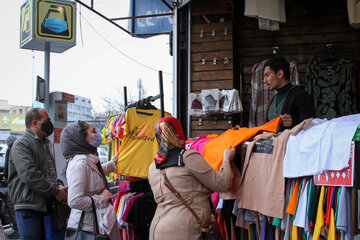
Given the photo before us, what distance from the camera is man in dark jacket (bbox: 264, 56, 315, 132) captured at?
13.1ft

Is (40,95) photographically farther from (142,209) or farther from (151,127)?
(142,209)

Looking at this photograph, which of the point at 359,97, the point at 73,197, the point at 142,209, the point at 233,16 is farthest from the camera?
the point at 233,16

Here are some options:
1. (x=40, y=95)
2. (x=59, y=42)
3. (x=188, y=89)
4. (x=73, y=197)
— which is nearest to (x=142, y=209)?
(x=73, y=197)

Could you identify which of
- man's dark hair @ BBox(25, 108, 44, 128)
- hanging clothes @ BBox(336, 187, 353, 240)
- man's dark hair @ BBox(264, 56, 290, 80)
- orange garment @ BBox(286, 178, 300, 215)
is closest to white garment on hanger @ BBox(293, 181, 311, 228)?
orange garment @ BBox(286, 178, 300, 215)

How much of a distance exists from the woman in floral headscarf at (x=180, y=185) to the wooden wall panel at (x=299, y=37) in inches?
150

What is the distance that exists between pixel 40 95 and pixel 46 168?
16.5ft

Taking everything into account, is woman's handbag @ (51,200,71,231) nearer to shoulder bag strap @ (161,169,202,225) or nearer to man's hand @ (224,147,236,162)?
shoulder bag strap @ (161,169,202,225)

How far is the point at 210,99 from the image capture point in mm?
6375

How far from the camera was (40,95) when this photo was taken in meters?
8.82

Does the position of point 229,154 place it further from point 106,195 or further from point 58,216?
point 58,216

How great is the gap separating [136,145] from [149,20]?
476cm

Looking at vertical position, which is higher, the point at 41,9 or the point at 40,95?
the point at 41,9

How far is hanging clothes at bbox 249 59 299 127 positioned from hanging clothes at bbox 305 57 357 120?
26 cm

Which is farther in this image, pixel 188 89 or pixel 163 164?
pixel 188 89
